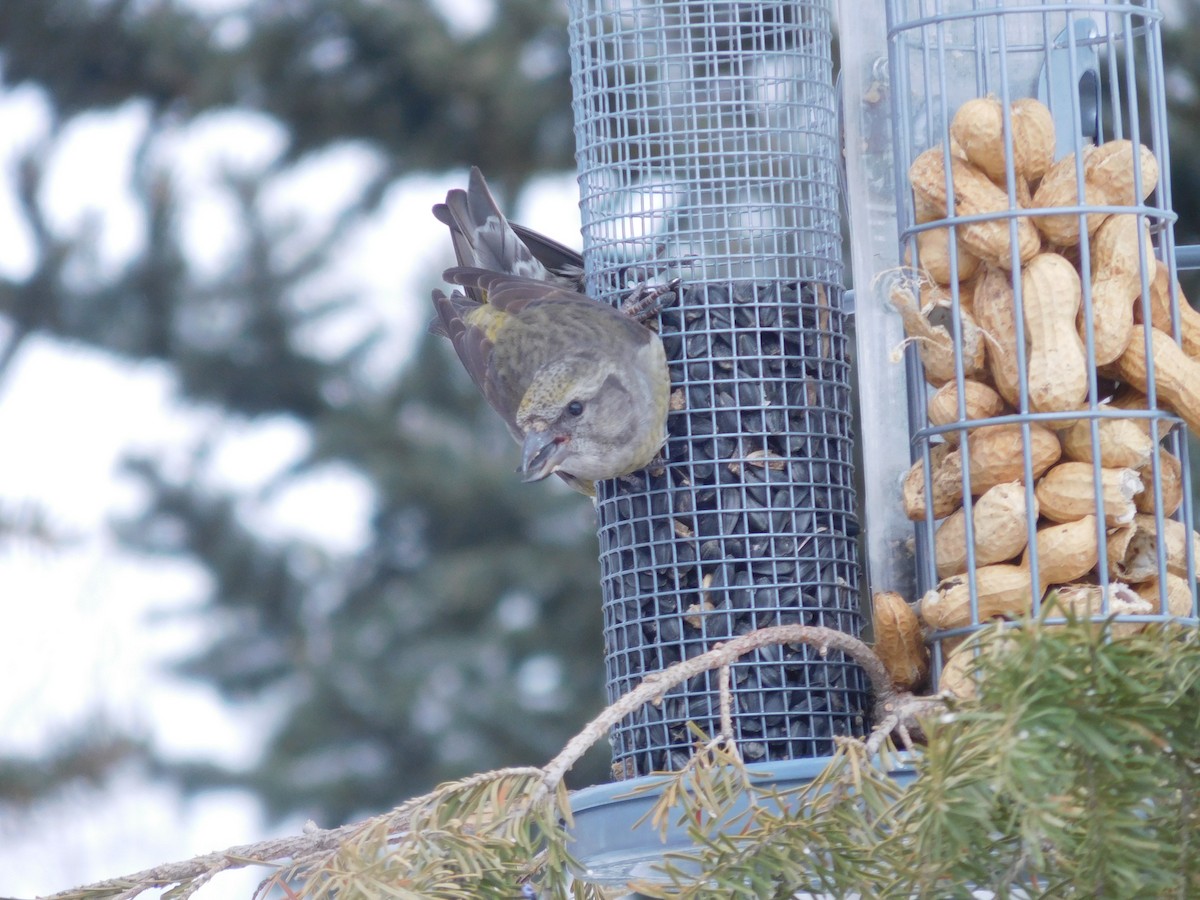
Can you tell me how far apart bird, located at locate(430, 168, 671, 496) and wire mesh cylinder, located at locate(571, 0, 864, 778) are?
11 centimetres

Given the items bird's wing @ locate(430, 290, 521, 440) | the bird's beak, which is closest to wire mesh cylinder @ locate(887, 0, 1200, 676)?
the bird's beak

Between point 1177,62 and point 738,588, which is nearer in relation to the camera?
point 738,588

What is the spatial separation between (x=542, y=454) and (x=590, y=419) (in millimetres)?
151

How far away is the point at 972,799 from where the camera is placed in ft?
5.60

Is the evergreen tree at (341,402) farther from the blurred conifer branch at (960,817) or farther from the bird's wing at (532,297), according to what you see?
the blurred conifer branch at (960,817)

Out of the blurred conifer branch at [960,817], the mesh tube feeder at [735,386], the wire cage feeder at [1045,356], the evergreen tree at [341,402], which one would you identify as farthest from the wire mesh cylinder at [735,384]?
the evergreen tree at [341,402]

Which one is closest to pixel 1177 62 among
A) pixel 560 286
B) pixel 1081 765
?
pixel 560 286

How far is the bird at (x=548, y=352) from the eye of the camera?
141 inches

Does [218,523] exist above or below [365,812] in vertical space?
above

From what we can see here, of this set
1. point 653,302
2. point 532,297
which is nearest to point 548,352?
point 532,297

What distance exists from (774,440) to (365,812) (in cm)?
678

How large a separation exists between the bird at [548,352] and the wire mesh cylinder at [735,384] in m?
0.11

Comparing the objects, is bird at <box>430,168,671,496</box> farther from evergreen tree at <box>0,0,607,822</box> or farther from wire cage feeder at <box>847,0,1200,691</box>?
evergreen tree at <box>0,0,607,822</box>

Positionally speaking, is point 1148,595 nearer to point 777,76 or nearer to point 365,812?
point 777,76
